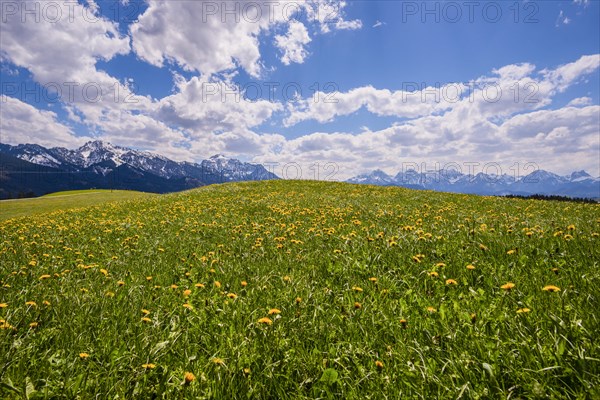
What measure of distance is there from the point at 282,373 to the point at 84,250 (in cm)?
741

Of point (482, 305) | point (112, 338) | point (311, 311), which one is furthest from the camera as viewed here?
point (311, 311)

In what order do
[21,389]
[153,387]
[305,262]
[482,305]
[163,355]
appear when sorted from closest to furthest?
[21,389], [153,387], [163,355], [482,305], [305,262]

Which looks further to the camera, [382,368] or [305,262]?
[305,262]

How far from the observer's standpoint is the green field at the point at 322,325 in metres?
2.42

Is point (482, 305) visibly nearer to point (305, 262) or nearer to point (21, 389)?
point (305, 262)

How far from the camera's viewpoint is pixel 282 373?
2.75 meters

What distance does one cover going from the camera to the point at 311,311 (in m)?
3.95

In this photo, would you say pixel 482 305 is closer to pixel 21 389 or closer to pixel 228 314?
pixel 228 314

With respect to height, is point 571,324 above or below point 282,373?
above

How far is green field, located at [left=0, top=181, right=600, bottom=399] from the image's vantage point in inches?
95.3

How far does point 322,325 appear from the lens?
3.41 m

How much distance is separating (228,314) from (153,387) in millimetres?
1254

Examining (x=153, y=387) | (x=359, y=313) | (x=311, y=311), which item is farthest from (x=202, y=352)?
(x=359, y=313)

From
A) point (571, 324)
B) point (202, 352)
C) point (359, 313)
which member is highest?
point (571, 324)
